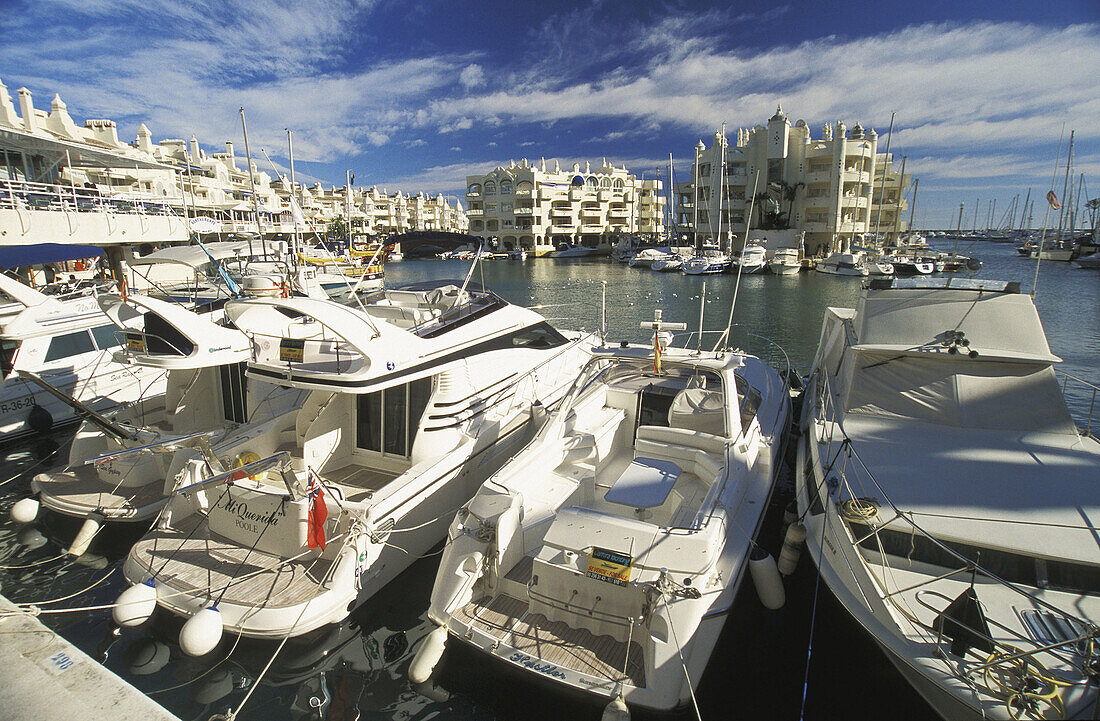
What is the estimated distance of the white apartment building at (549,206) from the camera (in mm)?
74438

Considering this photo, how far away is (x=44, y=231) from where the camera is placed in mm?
18781

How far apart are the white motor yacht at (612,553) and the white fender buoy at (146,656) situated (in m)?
2.60

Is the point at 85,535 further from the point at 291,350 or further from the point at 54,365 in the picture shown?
the point at 54,365

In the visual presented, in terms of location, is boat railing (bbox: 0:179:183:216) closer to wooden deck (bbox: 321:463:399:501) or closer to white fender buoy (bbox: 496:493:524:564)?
wooden deck (bbox: 321:463:399:501)

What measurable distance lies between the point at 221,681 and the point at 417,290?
22.2ft

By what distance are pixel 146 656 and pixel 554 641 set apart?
157 inches

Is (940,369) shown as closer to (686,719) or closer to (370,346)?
(686,719)

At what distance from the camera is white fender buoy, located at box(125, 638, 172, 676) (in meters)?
4.95

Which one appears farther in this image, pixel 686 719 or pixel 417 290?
pixel 417 290

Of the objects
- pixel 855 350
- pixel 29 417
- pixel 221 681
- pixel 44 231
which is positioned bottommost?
pixel 221 681

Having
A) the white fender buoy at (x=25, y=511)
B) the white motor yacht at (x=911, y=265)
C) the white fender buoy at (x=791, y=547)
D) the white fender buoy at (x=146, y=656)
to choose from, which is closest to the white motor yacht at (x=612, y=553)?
the white fender buoy at (x=791, y=547)

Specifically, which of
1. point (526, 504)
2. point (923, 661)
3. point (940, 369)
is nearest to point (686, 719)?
point (923, 661)

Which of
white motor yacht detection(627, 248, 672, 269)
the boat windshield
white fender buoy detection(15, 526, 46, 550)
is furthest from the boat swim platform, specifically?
white motor yacht detection(627, 248, 672, 269)

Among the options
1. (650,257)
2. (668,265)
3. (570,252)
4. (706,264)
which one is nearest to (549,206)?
(570,252)
